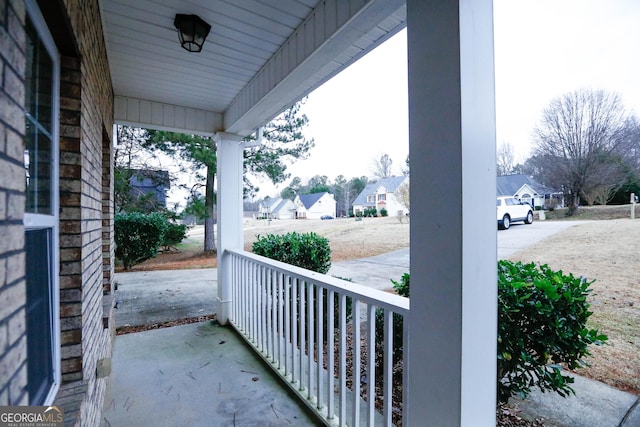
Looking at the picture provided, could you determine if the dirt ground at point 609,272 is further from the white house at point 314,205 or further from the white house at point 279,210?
the white house at point 279,210

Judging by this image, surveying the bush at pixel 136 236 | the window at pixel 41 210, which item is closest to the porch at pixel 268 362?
the window at pixel 41 210

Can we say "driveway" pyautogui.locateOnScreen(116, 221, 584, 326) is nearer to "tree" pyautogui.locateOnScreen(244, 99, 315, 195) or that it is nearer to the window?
the window

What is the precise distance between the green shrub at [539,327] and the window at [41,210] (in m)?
1.97

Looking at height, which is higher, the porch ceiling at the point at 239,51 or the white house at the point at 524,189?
the porch ceiling at the point at 239,51

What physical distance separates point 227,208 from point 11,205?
10.7 ft

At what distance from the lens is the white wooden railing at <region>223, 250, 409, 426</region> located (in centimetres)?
167

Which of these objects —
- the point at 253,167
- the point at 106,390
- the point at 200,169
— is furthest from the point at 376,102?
the point at 200,169

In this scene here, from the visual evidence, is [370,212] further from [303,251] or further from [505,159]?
[303,251]

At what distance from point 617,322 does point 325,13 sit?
79.1 inches

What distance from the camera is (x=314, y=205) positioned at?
3465 mm

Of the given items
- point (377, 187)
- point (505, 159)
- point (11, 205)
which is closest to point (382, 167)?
point (377, 187)

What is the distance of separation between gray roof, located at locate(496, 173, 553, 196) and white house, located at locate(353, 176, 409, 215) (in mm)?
528

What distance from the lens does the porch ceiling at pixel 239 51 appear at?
1.88 metres

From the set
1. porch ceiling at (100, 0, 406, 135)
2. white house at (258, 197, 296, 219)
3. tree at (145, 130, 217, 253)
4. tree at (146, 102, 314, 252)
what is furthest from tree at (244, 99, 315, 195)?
porch ceiling at (100, 0, 406, 135)
